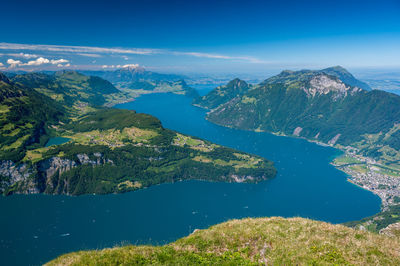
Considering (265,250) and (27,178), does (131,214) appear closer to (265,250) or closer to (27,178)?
(27,178)

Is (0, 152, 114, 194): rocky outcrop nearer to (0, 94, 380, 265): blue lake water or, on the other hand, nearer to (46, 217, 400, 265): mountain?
(0, 94, 380, 265): blue lake water

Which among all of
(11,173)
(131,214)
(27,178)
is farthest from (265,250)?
(11,173)

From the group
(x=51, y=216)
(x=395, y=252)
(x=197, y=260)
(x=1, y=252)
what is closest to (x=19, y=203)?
(x=51, y=216)

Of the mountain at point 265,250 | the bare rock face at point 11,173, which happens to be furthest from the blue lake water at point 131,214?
the mountain at point 265,250

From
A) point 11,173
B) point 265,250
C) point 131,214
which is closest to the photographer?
point 265,250

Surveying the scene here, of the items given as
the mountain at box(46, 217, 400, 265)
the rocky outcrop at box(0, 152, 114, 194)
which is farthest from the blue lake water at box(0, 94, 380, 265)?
the mountain at box(46, 217, 400, 265)

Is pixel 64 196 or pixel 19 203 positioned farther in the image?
pixel 64 196

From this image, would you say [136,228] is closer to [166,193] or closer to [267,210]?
[166,193]

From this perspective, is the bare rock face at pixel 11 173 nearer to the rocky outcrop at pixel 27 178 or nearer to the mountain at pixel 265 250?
the rocky outcrop at pixel 27 178
